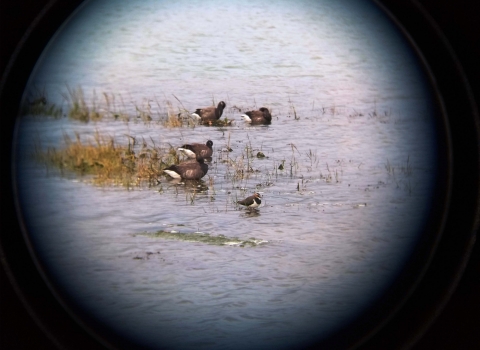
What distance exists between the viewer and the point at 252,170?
5.69 feet

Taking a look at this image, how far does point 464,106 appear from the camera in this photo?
1.69 m

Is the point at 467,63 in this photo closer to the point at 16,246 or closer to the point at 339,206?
the point at 339,206

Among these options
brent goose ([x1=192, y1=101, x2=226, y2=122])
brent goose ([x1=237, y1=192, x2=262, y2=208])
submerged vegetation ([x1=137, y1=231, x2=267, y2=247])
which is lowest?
submerged vegetation ([x1=137, y1=231, x2=267, y2=247])

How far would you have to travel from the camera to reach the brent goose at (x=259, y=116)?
1.73 m

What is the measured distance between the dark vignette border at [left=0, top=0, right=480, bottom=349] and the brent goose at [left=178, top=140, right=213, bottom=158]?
411 mm

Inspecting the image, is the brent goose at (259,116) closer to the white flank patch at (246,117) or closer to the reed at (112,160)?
the white flank patch at (246,117)

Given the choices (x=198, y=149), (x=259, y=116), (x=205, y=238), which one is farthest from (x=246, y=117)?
(x=205, y=238)

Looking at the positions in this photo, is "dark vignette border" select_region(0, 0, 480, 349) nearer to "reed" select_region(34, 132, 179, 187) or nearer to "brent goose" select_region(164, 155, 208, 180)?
"reed" select_region(34, 132, 179, 187)

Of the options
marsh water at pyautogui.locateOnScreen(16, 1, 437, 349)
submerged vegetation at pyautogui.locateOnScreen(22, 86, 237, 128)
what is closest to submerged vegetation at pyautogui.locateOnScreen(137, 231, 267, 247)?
marsh water at pyautogui.locateOnScreen(16, 1, 437, 349)

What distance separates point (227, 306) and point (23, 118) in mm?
648

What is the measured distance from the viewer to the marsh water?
5.66 feet

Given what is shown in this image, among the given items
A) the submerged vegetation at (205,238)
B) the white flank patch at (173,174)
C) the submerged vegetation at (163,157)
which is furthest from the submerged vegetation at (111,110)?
the submerged vegetation at (205,238)

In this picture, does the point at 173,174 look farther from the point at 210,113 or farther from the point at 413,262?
the point at 413,262

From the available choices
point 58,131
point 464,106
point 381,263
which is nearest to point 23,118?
point 58,131
